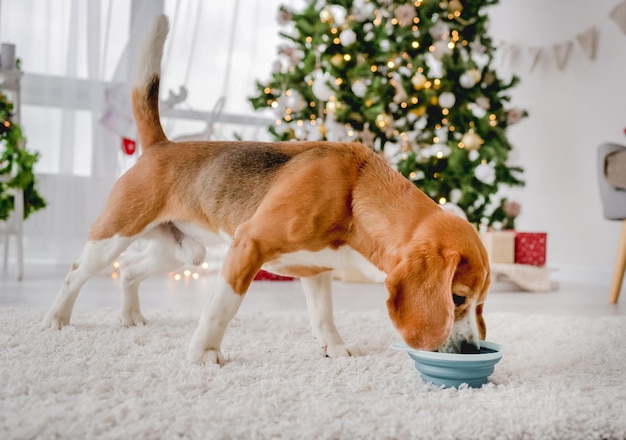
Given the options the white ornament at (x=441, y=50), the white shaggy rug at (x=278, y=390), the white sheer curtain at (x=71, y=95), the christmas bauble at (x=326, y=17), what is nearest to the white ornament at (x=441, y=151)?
the white ornament at (x=441, y=50)

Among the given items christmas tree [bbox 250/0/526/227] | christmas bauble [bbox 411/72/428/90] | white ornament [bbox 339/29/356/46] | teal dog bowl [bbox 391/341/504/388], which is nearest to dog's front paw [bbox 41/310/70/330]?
teal dog bowl [bbox 391/341/504/388]

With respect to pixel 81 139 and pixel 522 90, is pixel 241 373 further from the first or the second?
pixel 522 90

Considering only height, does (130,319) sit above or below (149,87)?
below

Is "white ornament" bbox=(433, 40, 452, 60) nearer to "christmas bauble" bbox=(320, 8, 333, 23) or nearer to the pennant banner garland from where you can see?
"christmas bauble" bbox=(320, 8, 333, 23)

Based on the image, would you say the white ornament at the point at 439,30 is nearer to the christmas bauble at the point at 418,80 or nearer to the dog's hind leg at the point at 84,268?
the christmas bauble at the point at 418,80

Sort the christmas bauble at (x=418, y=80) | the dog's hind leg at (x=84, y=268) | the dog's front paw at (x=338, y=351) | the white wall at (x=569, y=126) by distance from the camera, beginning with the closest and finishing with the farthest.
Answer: the dog's front paw at (x=338, y=351) → the dog's hind leg at (x=84, y=268) → the christmas bauble at (x=418, y=80) → the white wall at (x=569, y=126)

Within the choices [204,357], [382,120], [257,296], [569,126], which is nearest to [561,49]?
[569,126]

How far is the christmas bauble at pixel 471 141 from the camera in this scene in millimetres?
4152

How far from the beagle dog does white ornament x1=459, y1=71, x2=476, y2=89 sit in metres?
2.61

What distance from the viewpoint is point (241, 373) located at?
1.52 metres

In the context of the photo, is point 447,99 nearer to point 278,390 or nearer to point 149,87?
point 149,87

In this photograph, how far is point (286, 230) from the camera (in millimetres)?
1597

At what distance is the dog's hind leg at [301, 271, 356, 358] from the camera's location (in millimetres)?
1828

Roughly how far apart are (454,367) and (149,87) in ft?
4.54
